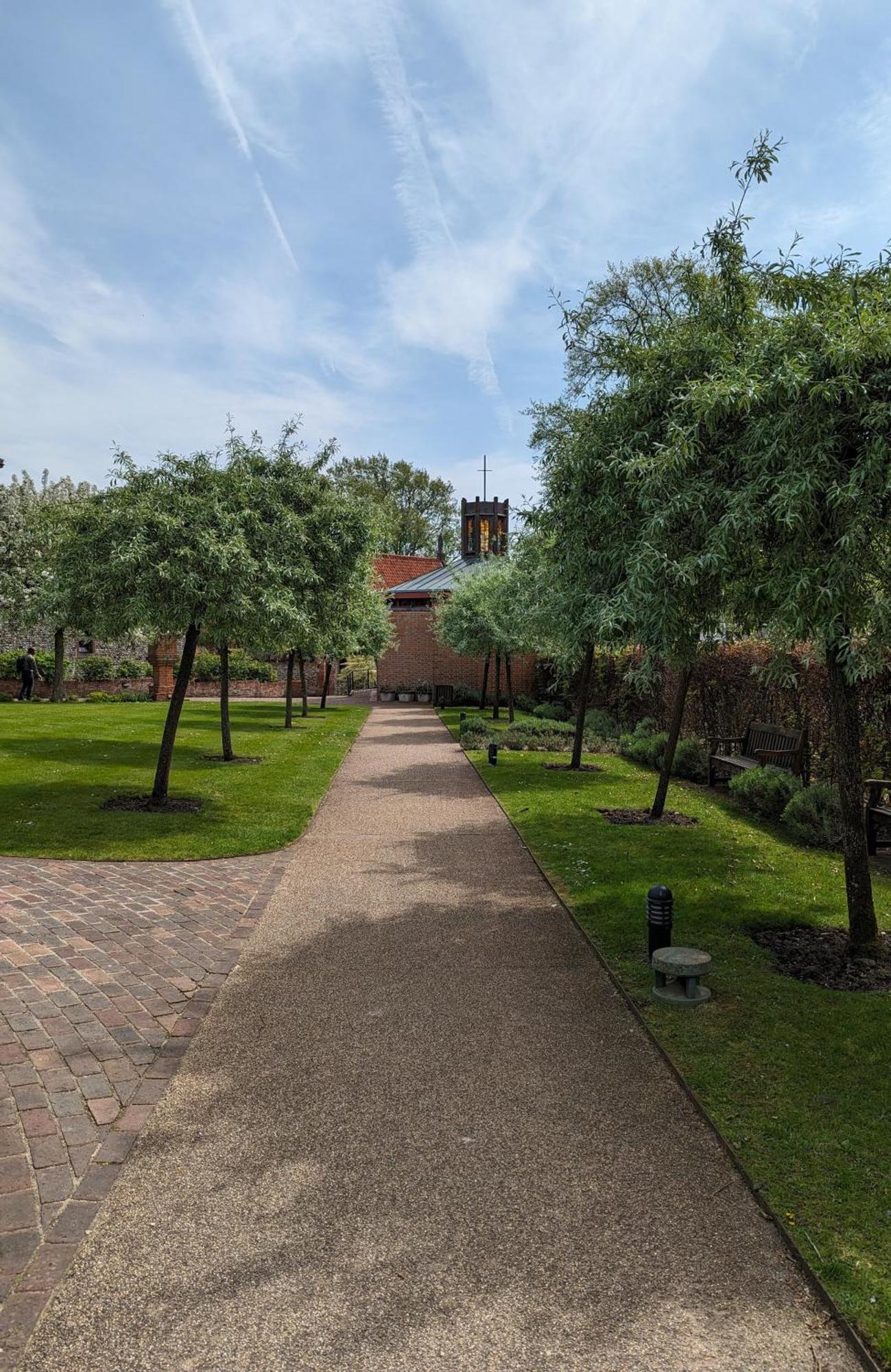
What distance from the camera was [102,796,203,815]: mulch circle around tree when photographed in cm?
1141

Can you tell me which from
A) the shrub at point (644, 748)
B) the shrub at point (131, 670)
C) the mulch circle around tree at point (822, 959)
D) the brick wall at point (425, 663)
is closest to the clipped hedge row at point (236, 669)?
the shrub at point (131, 670)

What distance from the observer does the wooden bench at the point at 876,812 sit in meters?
9.51

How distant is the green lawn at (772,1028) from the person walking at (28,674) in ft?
84.8

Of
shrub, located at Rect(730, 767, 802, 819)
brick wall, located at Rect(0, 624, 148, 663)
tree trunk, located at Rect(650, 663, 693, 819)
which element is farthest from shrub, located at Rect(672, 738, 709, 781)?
brick wall, located at Rect(0, 624, 148, 663)

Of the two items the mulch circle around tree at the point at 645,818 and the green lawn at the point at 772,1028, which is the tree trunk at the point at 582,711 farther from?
the green lawn at the point at 772,1028

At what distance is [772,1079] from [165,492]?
8612 millimetres

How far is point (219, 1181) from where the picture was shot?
3.58 meters

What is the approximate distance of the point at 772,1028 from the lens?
512 centimetres

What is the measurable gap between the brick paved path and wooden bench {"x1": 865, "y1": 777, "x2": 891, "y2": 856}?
6519 mm

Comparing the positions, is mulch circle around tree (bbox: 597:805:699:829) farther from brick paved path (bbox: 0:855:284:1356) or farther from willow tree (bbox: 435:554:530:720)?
willow tree (bbox: 435:554:530:720)

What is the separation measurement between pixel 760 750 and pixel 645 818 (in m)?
2.91

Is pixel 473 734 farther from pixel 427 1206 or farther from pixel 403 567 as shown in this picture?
pixel 403 567

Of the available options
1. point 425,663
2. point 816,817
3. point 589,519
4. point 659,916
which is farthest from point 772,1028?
point 425,663

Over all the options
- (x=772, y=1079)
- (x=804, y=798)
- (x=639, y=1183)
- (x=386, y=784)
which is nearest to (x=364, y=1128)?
(x=639, y=1183)
